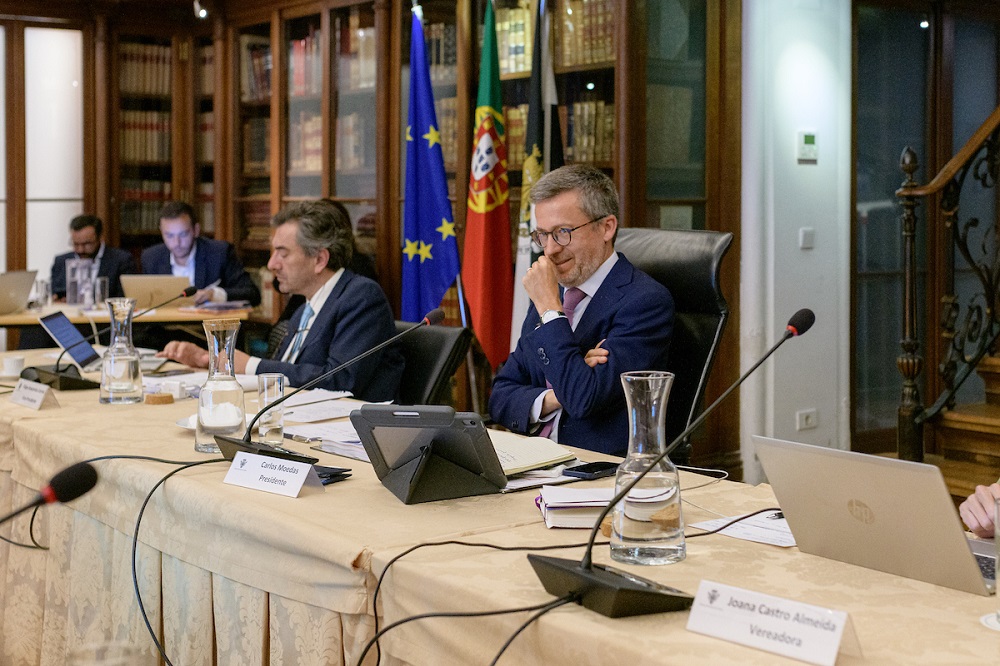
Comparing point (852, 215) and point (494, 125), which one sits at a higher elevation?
point (494, 125)

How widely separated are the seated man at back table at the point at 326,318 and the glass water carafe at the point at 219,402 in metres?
0.84

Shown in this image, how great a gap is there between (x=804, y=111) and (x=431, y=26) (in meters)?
1.69

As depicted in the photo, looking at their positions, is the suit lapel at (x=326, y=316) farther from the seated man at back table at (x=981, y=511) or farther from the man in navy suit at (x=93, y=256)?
the man in navy suit at (x=93, y=256)

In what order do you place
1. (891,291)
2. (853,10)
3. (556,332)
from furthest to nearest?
(891,291) < (853,10) < (556,332)

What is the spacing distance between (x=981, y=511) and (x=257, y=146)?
16.7 feet

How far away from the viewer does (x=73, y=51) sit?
6.30 m

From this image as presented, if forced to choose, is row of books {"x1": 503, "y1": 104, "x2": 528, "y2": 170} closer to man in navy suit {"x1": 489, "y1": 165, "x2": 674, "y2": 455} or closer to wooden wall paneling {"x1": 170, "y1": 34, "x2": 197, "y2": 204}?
man in navy suit {"x1": 489, "y1": 165, "x2": 674, "y2": 455}

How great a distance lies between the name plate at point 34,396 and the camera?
246 cm

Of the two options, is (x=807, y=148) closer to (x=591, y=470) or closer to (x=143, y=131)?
(x=591, y=470)

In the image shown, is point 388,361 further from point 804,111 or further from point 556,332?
point 804,111

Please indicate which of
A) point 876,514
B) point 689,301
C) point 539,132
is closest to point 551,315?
point 689,301

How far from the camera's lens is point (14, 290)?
4.73 metres

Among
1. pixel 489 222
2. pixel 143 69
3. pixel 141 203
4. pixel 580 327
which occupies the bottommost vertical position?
pixel 580 327

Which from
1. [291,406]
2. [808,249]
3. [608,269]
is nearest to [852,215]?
[808,249]
